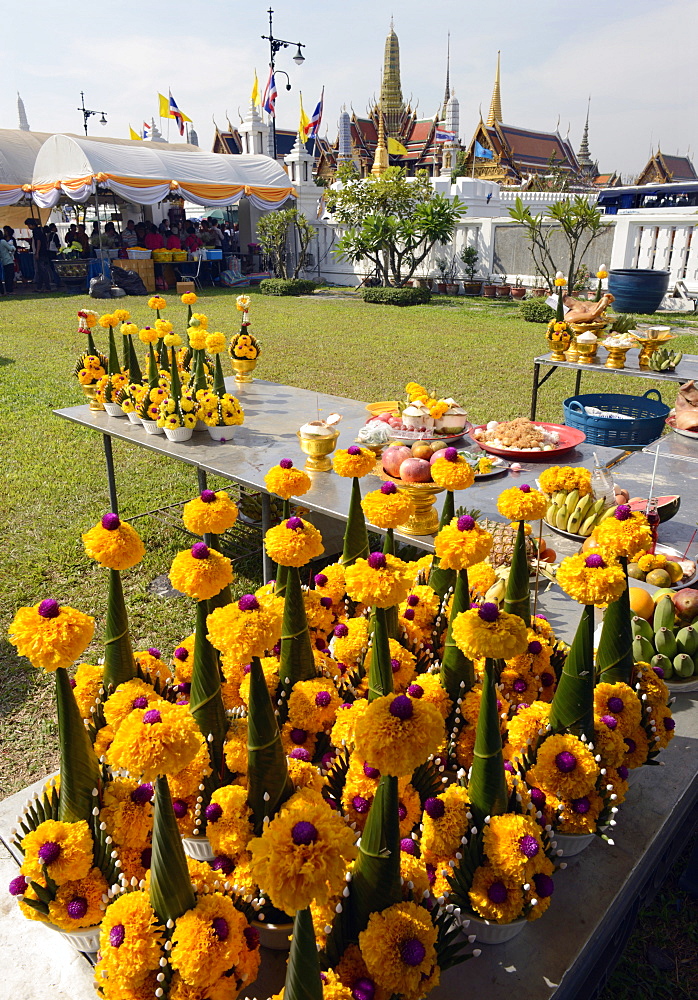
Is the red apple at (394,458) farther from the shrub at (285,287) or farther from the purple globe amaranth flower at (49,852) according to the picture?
the shrub at (285,287)

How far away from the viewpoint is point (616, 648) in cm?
174

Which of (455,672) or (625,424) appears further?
(625,424)

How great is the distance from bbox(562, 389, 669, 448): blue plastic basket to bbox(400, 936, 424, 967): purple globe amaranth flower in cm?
363

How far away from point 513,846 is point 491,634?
45 cm

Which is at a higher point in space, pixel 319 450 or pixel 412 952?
pixel 319 450

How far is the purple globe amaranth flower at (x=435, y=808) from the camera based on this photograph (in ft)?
4.63

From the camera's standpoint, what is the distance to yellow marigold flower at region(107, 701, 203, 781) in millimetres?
1078

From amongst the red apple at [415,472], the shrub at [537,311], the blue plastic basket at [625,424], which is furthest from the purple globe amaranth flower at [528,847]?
the shrub at [537,311]

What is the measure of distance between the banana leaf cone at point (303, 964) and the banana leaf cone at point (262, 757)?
0.35 meters

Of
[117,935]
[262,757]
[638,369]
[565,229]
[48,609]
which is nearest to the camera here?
[117,935]

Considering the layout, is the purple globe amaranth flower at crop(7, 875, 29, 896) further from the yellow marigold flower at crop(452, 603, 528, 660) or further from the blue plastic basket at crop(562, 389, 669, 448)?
the blue plastic basket at crop(562, 389, 669, 448)

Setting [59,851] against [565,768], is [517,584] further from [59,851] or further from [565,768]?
[59,851]

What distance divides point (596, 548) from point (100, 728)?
1.21 meters

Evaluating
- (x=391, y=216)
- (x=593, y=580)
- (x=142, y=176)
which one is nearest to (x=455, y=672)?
(x=593, y=580)
